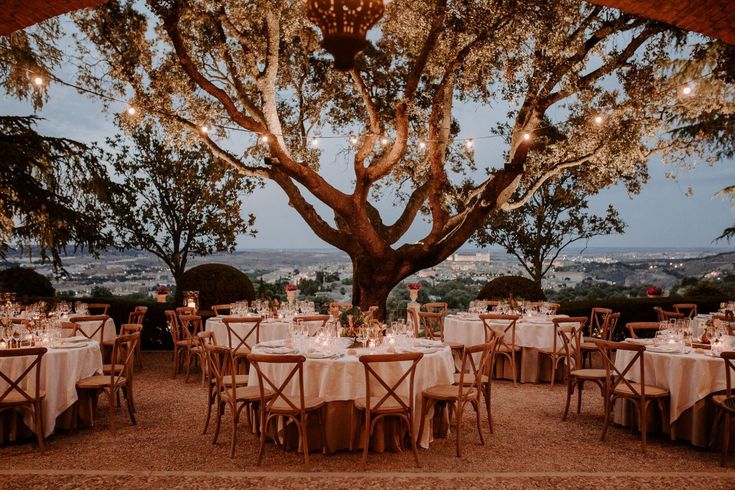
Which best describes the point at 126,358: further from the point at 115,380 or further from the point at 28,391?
the point at 28,391

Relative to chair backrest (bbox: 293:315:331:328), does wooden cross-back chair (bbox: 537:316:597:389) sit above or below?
below

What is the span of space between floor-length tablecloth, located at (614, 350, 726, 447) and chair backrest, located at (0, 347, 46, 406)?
5653 mm

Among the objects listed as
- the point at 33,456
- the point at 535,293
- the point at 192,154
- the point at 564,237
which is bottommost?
the point at 33,456

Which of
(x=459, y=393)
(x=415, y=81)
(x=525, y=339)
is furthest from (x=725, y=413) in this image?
(x=415, y=81)

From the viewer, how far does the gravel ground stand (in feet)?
15.5

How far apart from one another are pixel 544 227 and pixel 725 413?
12945 millimetres

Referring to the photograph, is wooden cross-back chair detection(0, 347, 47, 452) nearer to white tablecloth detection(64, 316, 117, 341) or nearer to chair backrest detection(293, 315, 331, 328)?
chair backrest detection(293, 315, 331, 328)

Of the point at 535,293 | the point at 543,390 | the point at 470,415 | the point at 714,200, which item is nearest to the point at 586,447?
the point at 470,415

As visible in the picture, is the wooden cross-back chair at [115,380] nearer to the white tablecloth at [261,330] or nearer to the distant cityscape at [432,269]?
the white tablecloth at [261,330]

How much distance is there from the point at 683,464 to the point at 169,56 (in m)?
10.1

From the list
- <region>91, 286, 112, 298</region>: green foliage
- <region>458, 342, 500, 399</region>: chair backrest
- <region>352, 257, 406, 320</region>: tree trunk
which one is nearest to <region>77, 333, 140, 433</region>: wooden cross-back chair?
<region>458, 342, 500, 399</region>: chair backrest

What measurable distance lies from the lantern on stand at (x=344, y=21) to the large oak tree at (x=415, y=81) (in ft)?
19.9

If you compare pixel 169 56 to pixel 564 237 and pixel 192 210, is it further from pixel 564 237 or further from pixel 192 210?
pixel 564 237

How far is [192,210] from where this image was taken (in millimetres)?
16219
